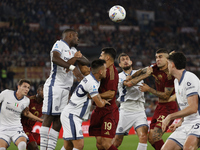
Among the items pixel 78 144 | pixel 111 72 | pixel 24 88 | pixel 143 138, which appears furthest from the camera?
pixel 24 88

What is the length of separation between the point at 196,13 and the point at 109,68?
2680cm

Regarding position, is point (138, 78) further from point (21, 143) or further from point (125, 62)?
point (21, 143)

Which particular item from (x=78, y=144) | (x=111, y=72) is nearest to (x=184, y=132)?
(x=78, y=144)

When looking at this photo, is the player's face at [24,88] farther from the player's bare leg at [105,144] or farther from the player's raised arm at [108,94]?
the player's bare leg at [105,144]

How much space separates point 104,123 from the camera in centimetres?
615

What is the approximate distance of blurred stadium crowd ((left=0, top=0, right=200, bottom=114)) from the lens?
21167 millimetres

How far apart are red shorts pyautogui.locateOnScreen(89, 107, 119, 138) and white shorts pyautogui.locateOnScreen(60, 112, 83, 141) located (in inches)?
24.2

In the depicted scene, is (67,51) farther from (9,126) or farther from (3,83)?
(3,83)

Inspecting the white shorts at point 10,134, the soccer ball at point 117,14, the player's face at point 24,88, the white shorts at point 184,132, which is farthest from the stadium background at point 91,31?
the white shorts at point 184,132

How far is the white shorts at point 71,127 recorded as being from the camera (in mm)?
5590

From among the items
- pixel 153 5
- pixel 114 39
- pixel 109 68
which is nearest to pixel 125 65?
pixel 109 68

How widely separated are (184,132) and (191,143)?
0.85 feet

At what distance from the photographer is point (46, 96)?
632 cm

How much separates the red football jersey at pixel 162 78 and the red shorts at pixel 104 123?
1581 mm
